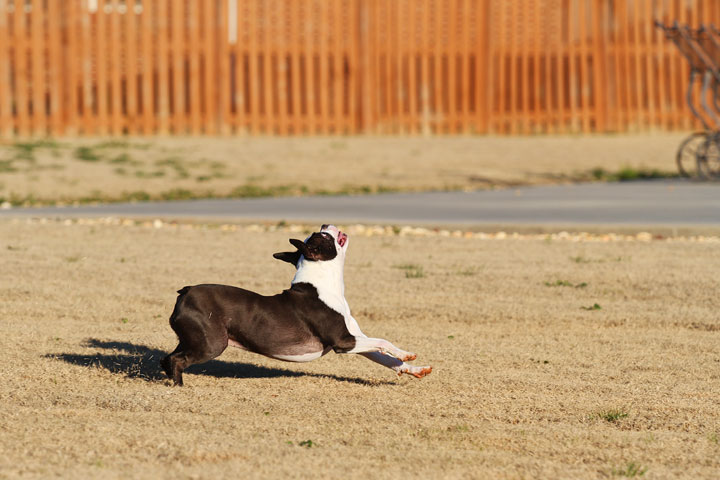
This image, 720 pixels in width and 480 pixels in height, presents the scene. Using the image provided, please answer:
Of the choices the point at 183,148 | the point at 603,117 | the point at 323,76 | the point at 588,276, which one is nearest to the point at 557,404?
the point at 588,276

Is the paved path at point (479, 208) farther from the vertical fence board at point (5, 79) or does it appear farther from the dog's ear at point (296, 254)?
the vertical fence board at point (5, 79)

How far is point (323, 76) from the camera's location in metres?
26.5

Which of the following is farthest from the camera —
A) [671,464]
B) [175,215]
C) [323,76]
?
[323,76]

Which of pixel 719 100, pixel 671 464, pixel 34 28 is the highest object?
pixel 34 28

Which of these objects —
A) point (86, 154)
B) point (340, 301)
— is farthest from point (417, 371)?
point (86, 154)

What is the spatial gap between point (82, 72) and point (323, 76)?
5.30 metres

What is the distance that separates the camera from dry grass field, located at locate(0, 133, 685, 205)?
2038 centimetres

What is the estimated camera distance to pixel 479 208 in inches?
648

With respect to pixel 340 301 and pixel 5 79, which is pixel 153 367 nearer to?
pixel 340 301

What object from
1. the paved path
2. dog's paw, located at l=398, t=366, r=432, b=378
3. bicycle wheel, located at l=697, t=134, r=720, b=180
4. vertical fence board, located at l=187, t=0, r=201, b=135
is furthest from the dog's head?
vertical fence board, located at l=187, t=0, r=201, b=135

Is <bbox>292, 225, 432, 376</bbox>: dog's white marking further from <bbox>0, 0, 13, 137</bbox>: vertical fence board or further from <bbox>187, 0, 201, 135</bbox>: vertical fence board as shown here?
<bbox>0, 0, 13, 137</bbox>: vertical fence board

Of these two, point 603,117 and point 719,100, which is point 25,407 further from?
point 603,117

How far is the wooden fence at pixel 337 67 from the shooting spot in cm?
2538

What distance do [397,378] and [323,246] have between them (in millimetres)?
1067
